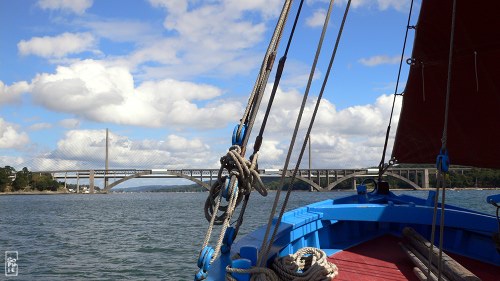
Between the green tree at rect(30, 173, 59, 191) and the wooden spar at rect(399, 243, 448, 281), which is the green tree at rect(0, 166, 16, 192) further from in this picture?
the wooden spar at rect(399, 243, 448, 281)

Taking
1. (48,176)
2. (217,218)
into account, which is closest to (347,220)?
(217,218)

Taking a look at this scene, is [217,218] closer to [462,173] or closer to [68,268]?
[68,268]

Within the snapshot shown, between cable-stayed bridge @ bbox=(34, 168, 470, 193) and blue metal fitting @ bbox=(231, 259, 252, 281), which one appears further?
cable-stayed bridge @ bbox=(34, 168, 470, 193)

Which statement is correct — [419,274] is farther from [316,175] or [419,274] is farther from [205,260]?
[316,175]

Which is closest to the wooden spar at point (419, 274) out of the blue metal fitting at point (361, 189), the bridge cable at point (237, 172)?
the bridge cable at point (237, 172)

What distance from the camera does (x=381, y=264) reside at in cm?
539

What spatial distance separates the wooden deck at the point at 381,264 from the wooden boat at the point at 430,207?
0.01m

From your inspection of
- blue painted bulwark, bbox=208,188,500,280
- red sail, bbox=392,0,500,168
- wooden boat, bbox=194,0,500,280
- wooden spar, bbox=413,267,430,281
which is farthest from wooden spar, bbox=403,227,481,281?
red sail, bbox=392,0,500,168

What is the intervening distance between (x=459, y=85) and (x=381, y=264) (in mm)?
3345

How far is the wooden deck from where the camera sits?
4901 millimetres

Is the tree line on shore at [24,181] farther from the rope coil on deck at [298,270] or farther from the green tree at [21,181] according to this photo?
the rope coil on deck at [298,270]

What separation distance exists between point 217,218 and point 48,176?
5951 inches

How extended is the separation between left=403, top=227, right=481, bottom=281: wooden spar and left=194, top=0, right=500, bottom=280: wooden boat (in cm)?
1

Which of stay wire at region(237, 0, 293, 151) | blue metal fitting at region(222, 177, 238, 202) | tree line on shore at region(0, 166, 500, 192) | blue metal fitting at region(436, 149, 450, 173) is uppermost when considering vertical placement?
stay wire at region(237, 0, 293, 151)
